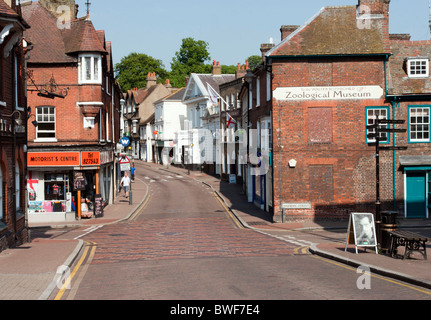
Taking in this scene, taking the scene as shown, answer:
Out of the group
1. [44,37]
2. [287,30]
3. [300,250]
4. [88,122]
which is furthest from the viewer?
[44,37]

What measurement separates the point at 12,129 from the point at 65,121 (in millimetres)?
13897

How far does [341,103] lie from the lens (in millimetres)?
30672

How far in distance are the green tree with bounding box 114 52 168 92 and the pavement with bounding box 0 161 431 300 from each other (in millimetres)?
75214

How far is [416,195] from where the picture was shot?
30844mm

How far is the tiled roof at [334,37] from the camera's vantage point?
3050cm

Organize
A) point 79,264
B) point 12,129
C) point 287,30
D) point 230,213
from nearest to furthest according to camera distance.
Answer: point 79,264 → point 12,129 → point 287,30 → point 230,213

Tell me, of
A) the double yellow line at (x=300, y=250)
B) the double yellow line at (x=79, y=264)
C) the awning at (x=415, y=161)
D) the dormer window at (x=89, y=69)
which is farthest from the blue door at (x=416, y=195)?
the dormer window at (x=89, y=69)

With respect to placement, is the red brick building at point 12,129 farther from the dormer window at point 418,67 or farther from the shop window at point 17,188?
the dormer window at point 418,67

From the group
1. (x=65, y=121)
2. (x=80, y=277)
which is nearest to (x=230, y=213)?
(x=65, y=121)

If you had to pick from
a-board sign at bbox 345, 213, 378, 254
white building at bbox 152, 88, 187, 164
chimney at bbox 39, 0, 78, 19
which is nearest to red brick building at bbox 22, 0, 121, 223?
chimney at bbox 39, 0, 78, 19

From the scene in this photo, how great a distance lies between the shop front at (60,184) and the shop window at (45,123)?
150 centimetres

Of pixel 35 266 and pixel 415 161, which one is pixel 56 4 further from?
pixel 35 266

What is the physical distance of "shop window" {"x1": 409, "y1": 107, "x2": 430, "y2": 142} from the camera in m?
30.6
